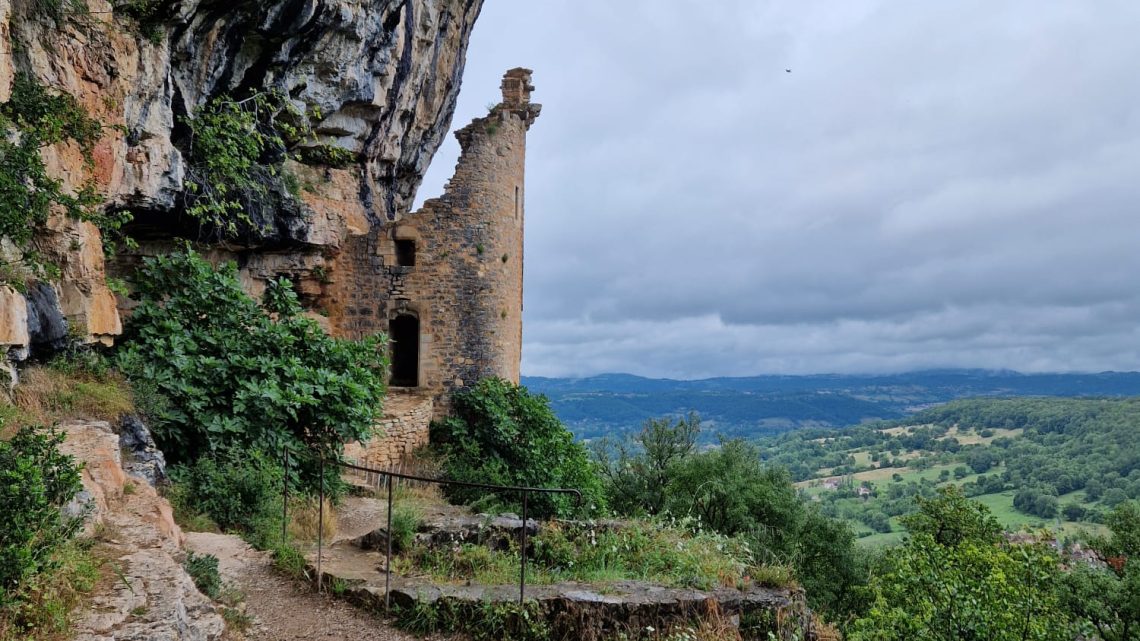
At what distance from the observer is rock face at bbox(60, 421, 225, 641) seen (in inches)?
177

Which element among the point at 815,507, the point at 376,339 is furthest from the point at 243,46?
the point at 815,507

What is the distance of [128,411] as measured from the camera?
323 inches

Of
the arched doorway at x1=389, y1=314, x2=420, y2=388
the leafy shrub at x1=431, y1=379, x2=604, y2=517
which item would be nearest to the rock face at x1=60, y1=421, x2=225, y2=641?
the leafy shrub at x1=431, y1=379, x2=604, y2=517

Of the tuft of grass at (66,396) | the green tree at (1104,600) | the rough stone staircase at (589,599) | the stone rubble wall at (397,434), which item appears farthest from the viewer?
the green tree at (1104,600)

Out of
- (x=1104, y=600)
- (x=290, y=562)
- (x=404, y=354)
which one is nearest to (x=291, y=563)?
(x=290, y=562)

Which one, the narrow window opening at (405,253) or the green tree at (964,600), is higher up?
the narrow window opening at (405,253)

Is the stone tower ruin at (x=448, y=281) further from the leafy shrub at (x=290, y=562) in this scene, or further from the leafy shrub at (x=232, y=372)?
the leafy shrub at (x=290, y=562)

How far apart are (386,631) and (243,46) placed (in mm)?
10466

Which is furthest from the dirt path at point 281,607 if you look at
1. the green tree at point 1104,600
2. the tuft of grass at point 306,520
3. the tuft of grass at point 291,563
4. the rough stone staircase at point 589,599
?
the green tree at point 1104,600

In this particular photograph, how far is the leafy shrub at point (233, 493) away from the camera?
846 centimetres

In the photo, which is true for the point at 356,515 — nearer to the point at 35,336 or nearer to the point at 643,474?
the point at 35,336

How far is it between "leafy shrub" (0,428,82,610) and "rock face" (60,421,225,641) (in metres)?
0.28

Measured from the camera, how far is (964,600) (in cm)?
891

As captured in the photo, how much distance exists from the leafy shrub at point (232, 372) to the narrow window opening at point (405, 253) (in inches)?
207
